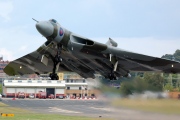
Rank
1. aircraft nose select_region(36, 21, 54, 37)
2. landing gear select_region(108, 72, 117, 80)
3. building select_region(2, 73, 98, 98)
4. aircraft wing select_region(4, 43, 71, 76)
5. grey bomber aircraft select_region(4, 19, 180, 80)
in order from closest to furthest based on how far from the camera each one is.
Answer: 1. aircraft nose select_region(36, 21, 54, 37)
2. grey bomber aircraft select_region(4, 19, 180, 80)
3. landing gear select_region(108, 72, 117, 80)
4. aircraft wing select_region(4, 43, 71, 76)
5. building select_region(2, 73, 98, 98)

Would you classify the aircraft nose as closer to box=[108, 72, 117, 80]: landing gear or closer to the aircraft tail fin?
the aircraft tail fin

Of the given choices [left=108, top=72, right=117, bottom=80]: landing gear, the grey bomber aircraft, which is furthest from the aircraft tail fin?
[left=108, top=72, right=117, bottom=80]: landing gear

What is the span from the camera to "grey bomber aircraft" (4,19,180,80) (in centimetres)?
2674

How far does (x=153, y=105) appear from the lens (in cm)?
2562

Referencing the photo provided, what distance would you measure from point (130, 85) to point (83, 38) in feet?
15.0

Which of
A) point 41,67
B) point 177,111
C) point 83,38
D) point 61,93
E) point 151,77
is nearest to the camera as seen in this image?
point 177,111

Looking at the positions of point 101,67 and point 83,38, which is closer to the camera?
point 83,38

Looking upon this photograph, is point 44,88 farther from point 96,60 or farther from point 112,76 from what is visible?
point 96,60

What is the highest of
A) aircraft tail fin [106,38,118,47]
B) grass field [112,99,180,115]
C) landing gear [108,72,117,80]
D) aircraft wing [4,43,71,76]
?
aircraft tail fin [106,38,118,47]

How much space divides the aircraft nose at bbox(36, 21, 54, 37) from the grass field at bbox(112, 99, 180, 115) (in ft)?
21.0

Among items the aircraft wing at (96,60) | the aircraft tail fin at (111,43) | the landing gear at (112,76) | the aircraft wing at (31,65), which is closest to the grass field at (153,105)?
the landing gear at (112,76)

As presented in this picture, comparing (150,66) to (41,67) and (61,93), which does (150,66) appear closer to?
(41,67)

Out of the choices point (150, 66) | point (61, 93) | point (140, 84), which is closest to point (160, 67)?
point (150, 66)

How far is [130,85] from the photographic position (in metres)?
28.4
